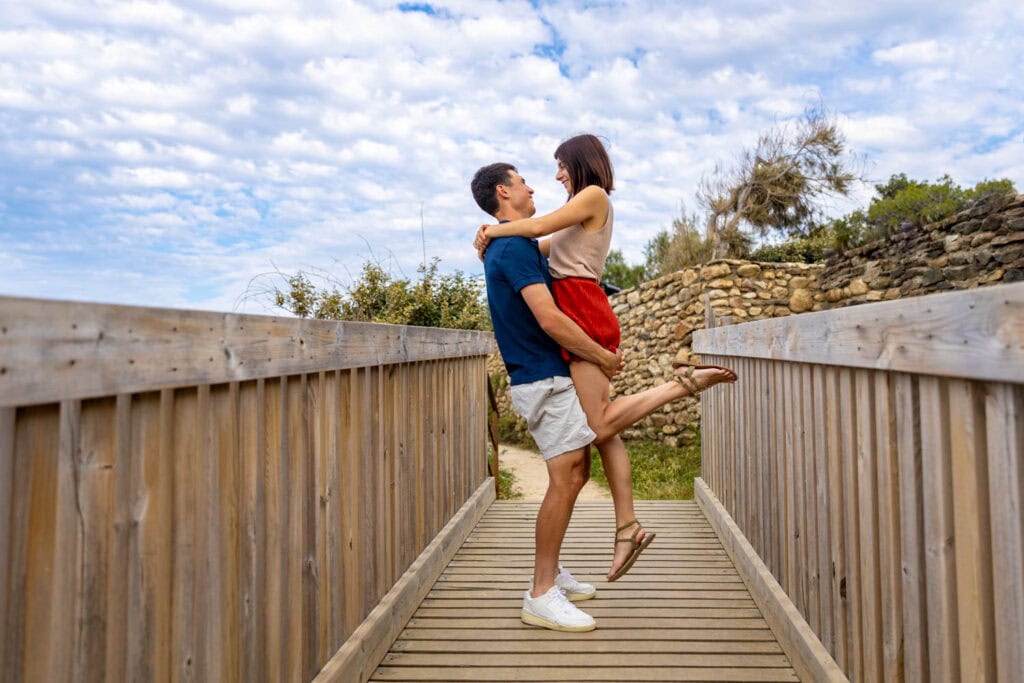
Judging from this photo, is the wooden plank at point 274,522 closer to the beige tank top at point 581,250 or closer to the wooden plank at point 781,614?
the beige tank top at point 581,250

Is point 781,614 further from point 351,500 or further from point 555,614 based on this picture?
point 351,500

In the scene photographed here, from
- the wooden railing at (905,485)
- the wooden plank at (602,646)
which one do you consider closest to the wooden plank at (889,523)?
the wooden railing at (905,485)

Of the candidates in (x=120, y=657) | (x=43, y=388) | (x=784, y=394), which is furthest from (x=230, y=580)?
(x=784, y=394)

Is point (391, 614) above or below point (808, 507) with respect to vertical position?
below

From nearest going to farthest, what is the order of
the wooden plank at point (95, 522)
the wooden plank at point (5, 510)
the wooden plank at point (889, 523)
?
1. the wooden plank at point (5, 510)
2. the wooden plank at point (95, 522)
3. the wooden plank at point (889, 523)

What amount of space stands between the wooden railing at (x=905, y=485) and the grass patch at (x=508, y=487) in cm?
482

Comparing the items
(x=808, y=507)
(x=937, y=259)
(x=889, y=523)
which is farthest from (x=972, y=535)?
(x=937, y=259)

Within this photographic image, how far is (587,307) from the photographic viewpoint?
2738 millimetres

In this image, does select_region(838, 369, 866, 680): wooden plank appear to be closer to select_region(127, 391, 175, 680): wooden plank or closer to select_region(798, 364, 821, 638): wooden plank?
select_region(798, 364, 821, 638): wooden plank

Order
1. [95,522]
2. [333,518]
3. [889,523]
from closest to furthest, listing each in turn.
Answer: [95,522]
[889,523]
[333,518]

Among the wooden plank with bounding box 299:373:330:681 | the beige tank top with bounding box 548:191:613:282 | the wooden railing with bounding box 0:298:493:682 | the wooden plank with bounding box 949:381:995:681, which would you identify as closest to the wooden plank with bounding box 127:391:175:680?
the wooden railing with bounding box 0:298:493:682

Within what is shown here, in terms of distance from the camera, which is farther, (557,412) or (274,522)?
(557,412)

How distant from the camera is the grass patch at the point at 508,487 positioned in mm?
7406

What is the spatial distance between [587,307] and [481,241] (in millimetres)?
493
